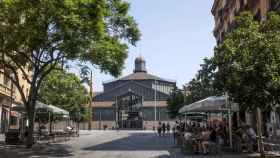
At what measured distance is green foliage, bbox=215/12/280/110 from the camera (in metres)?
13.1

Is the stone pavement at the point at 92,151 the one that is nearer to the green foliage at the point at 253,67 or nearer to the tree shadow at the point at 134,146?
the tree shadow at the point at 134,146

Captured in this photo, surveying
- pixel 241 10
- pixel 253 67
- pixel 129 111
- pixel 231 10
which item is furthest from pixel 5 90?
pixel 129 111

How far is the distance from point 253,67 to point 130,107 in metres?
77.7

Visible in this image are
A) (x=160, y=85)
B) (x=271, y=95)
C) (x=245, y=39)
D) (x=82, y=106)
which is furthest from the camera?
(x=160, y=85)

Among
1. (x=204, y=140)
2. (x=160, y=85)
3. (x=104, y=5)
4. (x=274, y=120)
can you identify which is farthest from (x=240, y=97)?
(x=160, y=85)

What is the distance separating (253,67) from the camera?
13.3 metres

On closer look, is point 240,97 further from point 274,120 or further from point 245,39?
point 274,120

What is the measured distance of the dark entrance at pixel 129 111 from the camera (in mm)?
88875

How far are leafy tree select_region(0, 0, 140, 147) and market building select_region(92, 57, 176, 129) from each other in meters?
65.5

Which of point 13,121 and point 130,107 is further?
point 130,107

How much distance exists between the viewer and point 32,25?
18734 mm

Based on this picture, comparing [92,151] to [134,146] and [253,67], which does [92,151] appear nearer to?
[134,146]

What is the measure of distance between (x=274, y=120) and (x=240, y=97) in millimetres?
12557

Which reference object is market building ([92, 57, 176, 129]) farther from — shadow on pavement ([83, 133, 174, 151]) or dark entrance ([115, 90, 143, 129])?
shadow on pavement ([83, 133, 174, 151])
